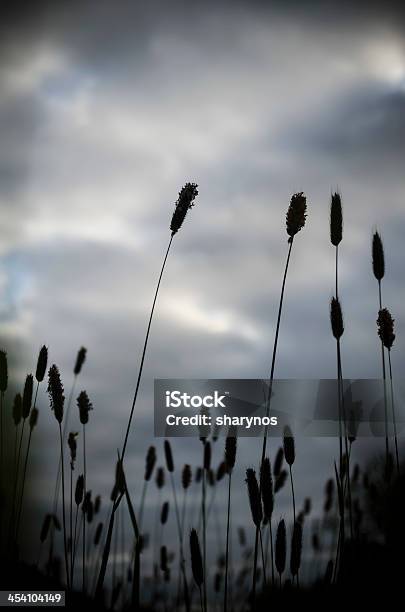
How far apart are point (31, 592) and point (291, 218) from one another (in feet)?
6.24

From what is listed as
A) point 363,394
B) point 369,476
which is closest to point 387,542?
point 363,394

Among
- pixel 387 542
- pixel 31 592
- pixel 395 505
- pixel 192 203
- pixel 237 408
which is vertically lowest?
pixel 31 592

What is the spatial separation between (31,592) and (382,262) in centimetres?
216

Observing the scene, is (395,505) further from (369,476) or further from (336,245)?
(369,476)

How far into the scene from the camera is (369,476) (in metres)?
4.27

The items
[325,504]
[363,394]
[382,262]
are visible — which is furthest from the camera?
[325,504]

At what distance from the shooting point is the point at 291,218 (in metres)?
2.32

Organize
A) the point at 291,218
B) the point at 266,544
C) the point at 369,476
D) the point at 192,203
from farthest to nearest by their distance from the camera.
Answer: the point at 369,476
the point at 266,544
the point at 192,203
the point at 291,218

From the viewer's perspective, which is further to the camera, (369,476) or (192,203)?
(369,476)

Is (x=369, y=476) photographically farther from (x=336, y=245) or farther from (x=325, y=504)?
(x=336, y=245)

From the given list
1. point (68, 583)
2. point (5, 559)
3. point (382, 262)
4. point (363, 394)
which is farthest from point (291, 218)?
point (5, 559)

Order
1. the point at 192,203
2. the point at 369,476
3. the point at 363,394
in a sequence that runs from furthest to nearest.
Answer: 1. the point at 369,476
2. the point at 363,394
3. the point at 192,203

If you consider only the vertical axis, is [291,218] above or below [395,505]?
above

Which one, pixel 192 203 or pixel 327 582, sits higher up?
pixel 192 203
